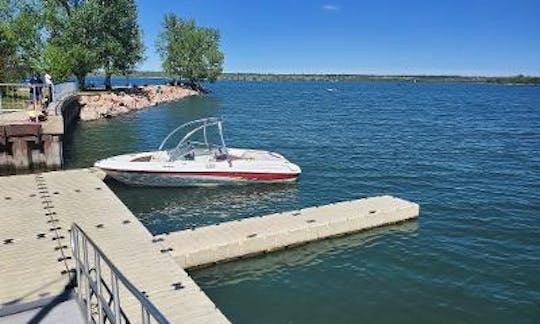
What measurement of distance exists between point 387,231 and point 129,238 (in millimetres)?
8298

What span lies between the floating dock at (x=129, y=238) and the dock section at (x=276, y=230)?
0.03 m

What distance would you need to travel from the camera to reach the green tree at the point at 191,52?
9504 cm

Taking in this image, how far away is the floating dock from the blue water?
0.52m

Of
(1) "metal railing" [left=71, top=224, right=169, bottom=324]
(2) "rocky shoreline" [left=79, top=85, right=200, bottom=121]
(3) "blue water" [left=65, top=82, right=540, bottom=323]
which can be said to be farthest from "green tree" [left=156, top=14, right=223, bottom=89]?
(1) "metal railing" [left=71, top=224, right=169, bottom=324]

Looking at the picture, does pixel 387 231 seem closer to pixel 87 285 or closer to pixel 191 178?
pixel 191 178

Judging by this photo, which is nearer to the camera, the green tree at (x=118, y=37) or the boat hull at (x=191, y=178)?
the boat hull at (x=191, y=178)

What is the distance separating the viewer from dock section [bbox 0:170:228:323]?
960 cm

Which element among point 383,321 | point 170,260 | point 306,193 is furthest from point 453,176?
point 170,260

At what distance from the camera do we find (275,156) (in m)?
24.4

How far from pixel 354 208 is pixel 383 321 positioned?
6.32m

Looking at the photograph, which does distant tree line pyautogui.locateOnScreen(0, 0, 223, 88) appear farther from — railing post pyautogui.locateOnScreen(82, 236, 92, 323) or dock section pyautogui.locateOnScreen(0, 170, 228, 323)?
railing post pyautogui.locateOnScreen(82, 236, 92, 323)

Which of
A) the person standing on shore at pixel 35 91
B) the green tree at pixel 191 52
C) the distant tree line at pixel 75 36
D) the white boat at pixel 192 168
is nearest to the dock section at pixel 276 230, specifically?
the white boat at pixel 192 168

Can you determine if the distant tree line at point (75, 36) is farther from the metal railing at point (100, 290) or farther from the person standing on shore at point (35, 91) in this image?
the metal railing at point (100, 290)

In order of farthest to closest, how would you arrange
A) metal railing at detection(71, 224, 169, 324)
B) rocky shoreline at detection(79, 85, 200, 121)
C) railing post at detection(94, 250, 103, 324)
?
rocky shoreline at detection(79, 85, 200, 121) → railing post at detection(94, 250, 103, 324) → metal railing at detection(71, 224, 169, 324)
